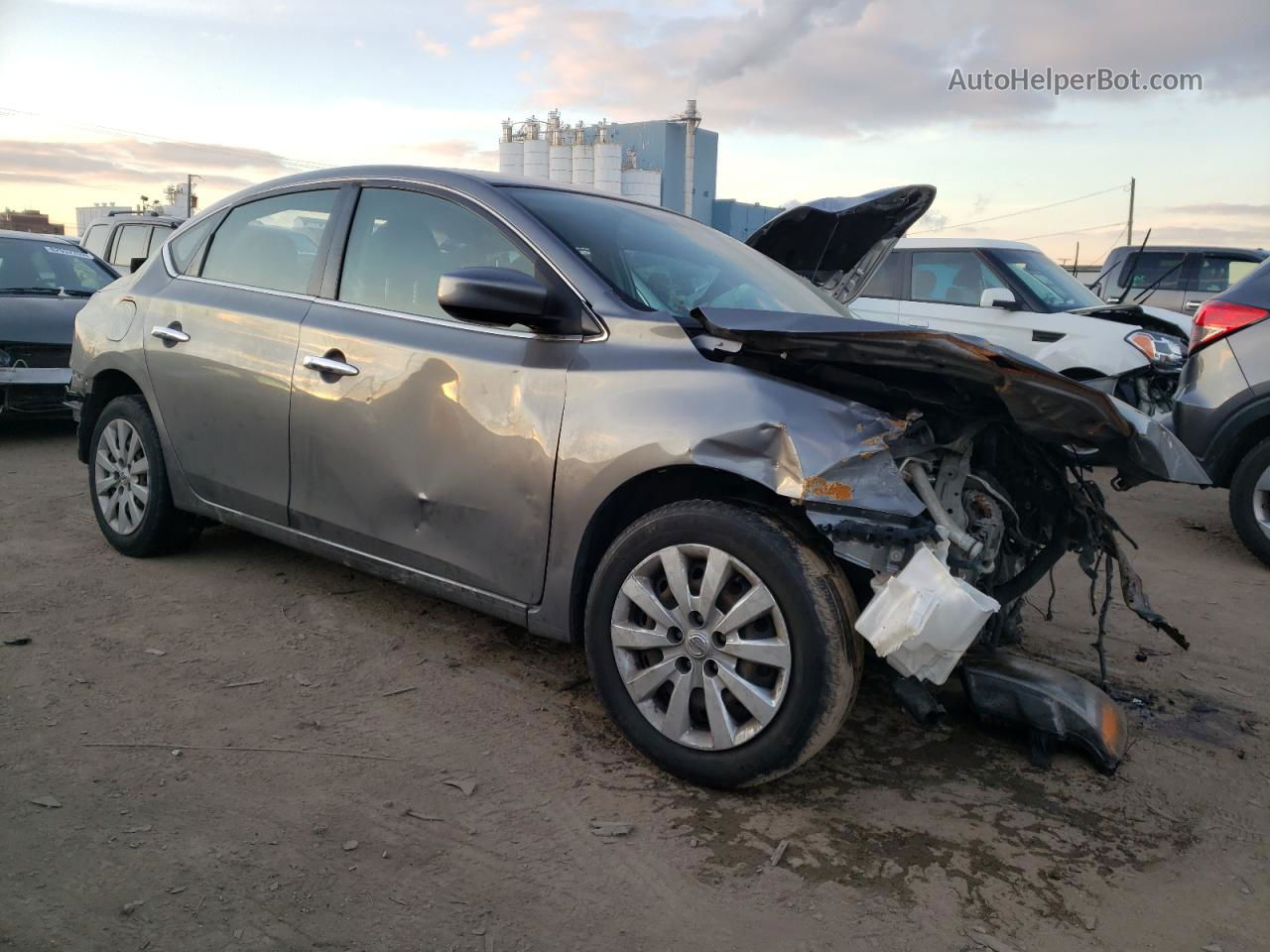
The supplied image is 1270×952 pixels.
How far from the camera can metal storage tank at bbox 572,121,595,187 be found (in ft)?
113

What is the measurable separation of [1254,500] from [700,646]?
435cm

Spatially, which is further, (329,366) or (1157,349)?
(1157,349)

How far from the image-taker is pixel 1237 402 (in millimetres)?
5535

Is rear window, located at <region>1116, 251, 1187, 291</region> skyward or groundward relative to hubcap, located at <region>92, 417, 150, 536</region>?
skyward

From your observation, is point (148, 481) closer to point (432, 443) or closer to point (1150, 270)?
point (432, 443)

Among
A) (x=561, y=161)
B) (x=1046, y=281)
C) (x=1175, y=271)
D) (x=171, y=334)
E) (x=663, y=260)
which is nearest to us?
(x=663, y=260)

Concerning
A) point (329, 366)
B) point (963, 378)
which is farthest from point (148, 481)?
point (963, 378)

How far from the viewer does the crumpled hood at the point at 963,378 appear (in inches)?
100

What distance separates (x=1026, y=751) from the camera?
3.17 metres

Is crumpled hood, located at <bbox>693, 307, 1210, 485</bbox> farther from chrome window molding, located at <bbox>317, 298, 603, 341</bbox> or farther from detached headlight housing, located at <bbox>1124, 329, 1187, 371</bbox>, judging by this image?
detached headlight housing, located at <bbox>1124, 329, 1187, 371</bbox>

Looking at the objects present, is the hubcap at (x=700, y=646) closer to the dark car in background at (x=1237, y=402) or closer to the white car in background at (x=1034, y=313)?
the dark car in background at (x=1237, y=402)

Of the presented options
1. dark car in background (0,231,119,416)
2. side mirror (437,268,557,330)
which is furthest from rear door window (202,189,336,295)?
dark car in background (0,231,119,416)

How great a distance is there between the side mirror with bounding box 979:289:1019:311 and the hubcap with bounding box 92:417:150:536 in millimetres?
6724

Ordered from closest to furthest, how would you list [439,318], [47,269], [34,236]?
1. [439,318]
2. [47,269]
3. [34,236]
